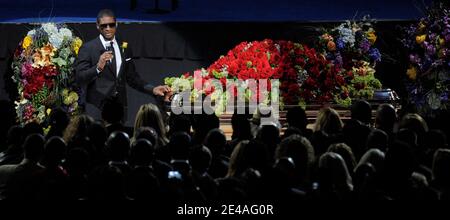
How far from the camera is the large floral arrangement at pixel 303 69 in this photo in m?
10.7

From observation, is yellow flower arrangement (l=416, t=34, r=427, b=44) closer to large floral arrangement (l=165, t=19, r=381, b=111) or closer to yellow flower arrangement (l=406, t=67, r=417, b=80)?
yellow flower arrangement (l=406, t=67, r=417, b=80)

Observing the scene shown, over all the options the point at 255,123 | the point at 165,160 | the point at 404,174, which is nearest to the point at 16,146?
the point at 165,160

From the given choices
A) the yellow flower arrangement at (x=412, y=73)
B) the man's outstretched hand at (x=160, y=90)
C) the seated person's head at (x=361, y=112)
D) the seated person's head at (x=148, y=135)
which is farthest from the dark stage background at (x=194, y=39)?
the seated person's head at (x=148, y=135)

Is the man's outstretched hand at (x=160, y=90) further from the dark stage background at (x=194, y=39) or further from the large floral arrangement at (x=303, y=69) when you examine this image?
the dark stage background at (x=194, y=39)

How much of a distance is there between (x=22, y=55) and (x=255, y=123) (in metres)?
3.59

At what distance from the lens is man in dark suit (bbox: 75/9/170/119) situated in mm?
10711

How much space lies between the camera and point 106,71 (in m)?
10.9

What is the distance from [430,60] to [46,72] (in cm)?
469

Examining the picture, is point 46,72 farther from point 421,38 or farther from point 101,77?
point 421,38

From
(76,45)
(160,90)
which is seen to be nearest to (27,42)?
(76,45)

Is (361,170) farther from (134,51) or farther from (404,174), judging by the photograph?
(134,51)

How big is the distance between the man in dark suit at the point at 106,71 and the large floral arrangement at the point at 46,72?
0.50m

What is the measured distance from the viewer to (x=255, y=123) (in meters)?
9.52
